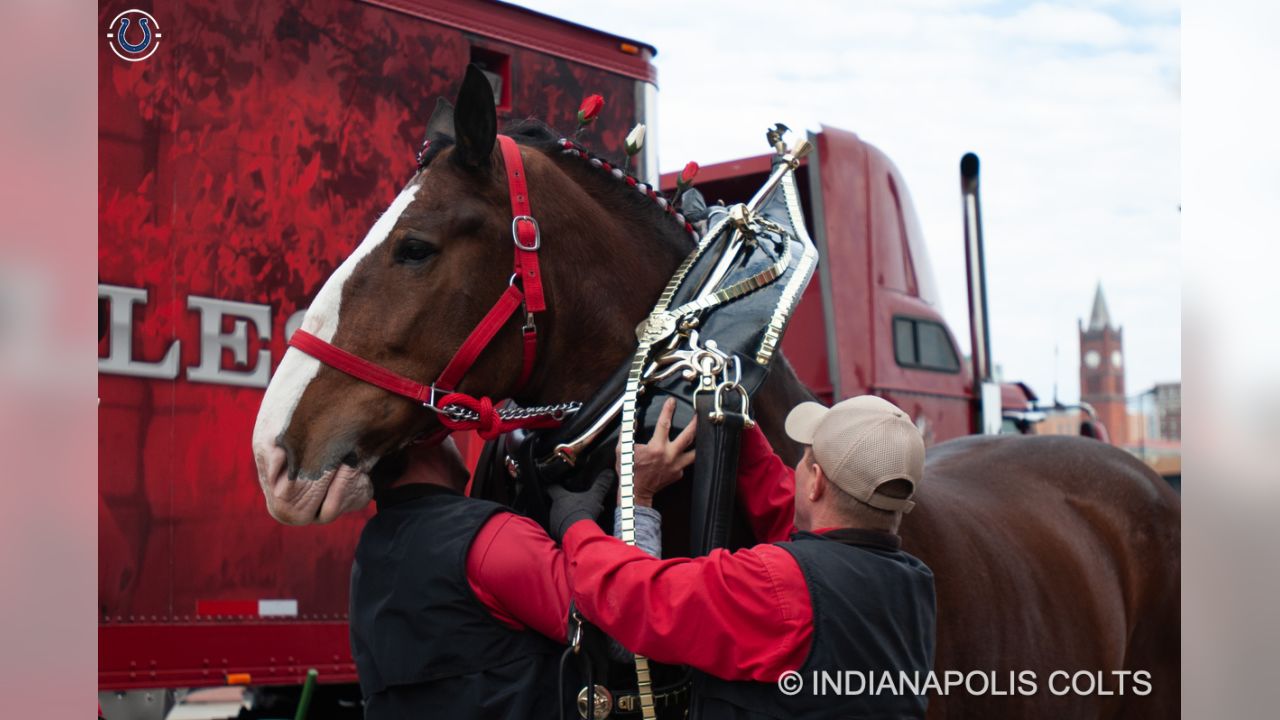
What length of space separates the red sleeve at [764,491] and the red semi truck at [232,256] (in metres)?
2.06

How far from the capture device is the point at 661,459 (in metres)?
2.35

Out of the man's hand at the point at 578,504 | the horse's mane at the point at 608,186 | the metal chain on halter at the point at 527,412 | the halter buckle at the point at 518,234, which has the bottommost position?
the man's hand at the point at 578,504

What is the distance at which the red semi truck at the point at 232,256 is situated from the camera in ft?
13.7

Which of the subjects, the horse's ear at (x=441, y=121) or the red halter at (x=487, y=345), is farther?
the horse's ear at (x=441, y=121)

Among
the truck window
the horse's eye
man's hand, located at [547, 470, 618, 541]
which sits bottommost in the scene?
man's hand, located at [547, 470, 618, 541]

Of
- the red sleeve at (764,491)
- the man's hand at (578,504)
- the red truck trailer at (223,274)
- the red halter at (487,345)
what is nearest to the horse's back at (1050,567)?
the red sleeve at (764,491)

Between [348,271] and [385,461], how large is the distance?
451 mm

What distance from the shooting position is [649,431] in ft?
7.95

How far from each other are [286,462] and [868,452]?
106 cm

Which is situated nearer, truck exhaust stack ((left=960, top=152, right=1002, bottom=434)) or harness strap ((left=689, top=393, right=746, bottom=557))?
harness strap ((left=689, top=393, right=746, bottom=557))

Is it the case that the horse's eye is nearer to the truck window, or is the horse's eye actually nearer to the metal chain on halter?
the metal chain on halter

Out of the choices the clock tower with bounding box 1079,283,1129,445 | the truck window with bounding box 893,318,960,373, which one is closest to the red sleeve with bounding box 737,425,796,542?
the truck window with bounding box 893,318,960,373

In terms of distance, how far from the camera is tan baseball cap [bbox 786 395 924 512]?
216 centimetres

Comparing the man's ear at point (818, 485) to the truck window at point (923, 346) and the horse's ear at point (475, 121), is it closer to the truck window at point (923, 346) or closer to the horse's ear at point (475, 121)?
the horse's ear at point (475, 121)
